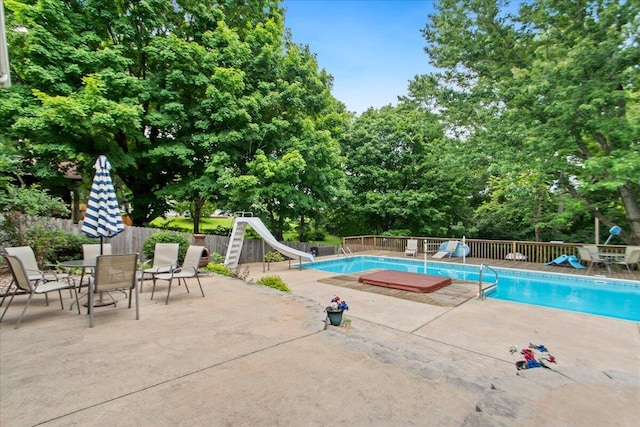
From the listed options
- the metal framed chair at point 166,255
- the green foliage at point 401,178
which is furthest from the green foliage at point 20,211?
the green foliage at point 401,178

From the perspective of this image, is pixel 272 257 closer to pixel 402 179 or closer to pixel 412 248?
pixel 412 248

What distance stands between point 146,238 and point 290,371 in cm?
868

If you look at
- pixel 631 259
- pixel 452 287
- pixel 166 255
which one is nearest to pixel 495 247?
pixel 631 259

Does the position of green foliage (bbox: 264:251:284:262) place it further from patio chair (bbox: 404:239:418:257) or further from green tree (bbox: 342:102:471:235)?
green tree (bbox: 342:102:471:235)

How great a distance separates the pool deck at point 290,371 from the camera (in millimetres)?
1953

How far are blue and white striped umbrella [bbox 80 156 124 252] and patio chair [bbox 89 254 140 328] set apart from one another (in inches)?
33.9

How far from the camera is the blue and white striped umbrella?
447 cm

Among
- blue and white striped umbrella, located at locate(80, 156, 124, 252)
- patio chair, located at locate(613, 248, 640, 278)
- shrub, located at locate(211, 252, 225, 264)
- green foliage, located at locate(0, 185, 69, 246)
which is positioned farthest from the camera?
shrub, located at locate(211, 252, 225, 264)

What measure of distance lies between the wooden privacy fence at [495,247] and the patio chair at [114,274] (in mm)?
11803

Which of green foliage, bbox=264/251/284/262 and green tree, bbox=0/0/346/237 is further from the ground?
green tree, bbox=0/0/346/237

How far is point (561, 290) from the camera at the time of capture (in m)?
8.43

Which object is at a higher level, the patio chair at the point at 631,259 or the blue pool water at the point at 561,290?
the patio chair at the point at 631,259

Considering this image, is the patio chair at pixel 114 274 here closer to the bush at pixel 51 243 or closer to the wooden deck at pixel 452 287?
the bush at pixel 51 243

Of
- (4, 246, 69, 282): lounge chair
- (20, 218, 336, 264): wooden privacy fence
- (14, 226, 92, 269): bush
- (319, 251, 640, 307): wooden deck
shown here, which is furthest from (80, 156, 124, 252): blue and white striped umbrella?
(319, 251, 640, 307): wooden deck
